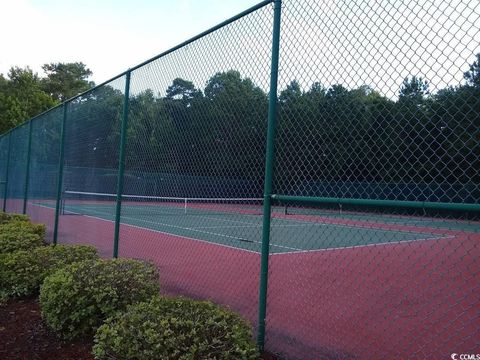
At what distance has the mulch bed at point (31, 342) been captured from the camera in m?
3.22

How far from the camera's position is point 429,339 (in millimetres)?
4047

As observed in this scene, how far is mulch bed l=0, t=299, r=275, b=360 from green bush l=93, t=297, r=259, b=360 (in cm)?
58

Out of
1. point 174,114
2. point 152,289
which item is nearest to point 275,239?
point 174,114

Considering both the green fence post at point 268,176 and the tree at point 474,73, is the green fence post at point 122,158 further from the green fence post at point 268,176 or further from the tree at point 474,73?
the tree at point 474,73

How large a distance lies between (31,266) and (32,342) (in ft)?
4.84

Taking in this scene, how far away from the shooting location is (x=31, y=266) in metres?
4.77

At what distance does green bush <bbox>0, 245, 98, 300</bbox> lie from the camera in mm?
4672

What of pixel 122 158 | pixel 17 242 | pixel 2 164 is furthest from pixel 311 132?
pixel 2 164

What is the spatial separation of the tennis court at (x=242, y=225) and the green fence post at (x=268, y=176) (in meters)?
2.45

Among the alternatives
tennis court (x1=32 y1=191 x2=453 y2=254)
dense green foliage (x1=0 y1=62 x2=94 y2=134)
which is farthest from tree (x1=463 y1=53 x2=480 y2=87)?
dense green foliage (x1=0 y1=62 x2=94 y2=134)

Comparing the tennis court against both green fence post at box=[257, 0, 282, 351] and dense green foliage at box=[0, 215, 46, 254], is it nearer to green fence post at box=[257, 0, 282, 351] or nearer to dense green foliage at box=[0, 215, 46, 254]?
dense green foliage at box=[0, 215, 46, 254]

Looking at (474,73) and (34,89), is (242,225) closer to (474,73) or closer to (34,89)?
(474,73)

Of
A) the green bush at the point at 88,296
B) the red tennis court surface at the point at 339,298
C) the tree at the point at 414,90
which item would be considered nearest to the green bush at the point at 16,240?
the red tennis court surface at the point at 339,298

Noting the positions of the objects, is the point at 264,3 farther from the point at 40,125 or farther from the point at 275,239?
the point at 275,239
